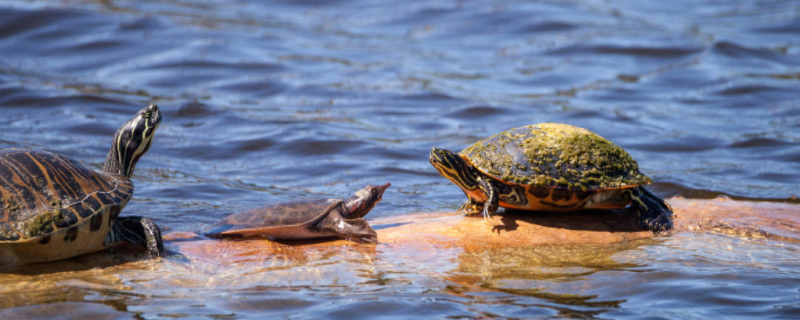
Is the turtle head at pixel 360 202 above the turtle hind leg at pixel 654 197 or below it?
below

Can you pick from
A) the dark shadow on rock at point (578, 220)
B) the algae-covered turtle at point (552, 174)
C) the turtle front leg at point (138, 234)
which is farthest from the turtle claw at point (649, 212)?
the turtle front leg at point (138, 234)

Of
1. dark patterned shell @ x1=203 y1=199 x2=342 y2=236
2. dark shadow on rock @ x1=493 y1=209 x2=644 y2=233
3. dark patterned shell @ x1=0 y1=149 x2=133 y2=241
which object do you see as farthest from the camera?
dark shadow on rock @ x1=493 y1=209 x2=644 y2=233

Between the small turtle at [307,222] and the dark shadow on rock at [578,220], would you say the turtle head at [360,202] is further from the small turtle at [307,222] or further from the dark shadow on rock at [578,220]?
the dark shadow on rock at [578,220]

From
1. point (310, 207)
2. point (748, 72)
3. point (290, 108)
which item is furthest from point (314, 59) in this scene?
point (310, 207)

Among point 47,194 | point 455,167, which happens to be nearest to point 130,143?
point 47,194

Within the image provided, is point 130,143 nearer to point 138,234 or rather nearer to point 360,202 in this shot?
point 138,234

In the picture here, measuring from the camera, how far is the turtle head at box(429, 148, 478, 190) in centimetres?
491

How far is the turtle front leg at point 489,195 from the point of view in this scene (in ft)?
15.8

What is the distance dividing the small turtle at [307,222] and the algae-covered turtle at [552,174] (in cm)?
63

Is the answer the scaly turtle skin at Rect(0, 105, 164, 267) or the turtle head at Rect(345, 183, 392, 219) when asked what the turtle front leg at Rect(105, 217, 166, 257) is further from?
the turtle head at Rect(345, 183, 392, 219)

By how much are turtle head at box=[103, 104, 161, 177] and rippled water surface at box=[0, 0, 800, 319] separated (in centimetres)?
67

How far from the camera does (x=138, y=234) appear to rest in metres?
4.52

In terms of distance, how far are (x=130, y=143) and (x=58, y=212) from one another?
1.03 meters

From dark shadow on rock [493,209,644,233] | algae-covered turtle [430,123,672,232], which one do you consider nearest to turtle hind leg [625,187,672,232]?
algae-covered turtle [430,123,672,232]
